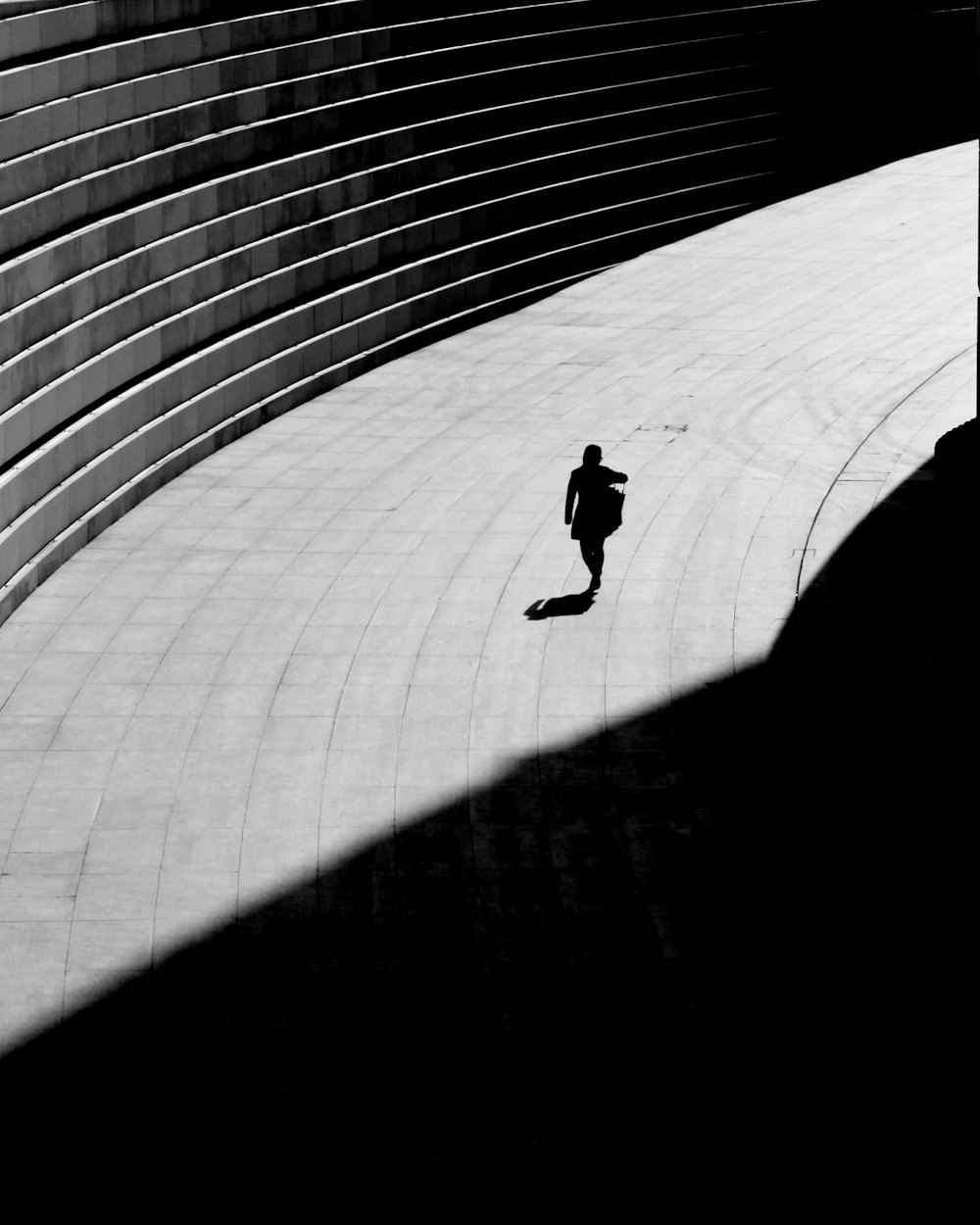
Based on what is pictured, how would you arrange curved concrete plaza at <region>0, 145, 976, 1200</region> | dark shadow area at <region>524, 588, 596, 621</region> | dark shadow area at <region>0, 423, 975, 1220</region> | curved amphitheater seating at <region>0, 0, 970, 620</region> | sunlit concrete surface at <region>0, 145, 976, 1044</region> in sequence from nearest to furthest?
dark shadow area at <region>0, 423, 975, 1220</region>, curved concrete plaza at <region>0, 145, 976, 1200</region>, sunlit concrete surface at <region>0, 145, 976, 1044</region>, dark shadow area at <region>524, 588, 596, 621</region>, curved amphitheater seating at <region>0, 0, 970, 620</region>

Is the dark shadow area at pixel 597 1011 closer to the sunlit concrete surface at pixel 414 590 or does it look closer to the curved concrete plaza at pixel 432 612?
the curved concrete plaza at pixel 432 612

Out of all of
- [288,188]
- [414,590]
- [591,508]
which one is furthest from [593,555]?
[288,188]

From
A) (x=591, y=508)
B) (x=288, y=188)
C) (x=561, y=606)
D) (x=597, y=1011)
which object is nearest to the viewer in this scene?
(x=597, y=1011)

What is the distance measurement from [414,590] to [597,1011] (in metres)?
6.25

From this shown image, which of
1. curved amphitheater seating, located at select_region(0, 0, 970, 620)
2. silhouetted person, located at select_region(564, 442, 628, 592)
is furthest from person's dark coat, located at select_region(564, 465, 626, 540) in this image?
curved amphitheater seating, located at select_region(0, 0, 970, 620)

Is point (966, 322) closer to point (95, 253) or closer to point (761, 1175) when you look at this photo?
point (95, 253)

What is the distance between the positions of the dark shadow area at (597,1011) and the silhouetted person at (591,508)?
7.44 ft

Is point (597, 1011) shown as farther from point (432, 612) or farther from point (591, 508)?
point (591, 508)

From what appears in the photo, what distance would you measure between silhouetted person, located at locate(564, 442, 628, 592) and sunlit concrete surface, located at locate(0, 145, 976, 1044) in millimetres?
487

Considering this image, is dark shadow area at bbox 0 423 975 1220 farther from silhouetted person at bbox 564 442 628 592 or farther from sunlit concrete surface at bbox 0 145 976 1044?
silhouetted person at bbox 564 442 628 592

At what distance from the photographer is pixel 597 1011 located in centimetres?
915

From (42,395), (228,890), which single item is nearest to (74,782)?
(228,890)

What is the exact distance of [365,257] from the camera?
2069 centimetres

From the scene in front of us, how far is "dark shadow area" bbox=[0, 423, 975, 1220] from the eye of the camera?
7.86 metres
